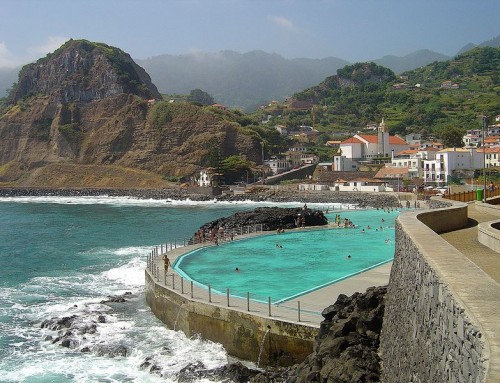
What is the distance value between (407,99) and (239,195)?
7629 cm

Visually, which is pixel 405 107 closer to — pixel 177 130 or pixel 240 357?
pixel 177 130

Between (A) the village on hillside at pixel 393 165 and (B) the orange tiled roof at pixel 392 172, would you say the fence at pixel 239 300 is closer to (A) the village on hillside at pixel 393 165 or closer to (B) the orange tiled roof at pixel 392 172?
(A) the village on hillside at pixel 393 165

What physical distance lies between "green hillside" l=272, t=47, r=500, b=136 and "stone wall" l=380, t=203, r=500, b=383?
95.2 m

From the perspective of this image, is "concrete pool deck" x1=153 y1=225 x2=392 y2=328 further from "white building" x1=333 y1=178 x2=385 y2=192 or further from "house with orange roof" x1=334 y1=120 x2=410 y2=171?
"house with orange roof" x1=334 y1=120 x2=410 y2=171

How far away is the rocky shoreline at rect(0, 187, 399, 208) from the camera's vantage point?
2600 inches

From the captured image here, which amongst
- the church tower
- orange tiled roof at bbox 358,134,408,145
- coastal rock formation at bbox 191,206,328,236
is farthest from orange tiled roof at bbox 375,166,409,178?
coastal rock formation at bbox 191,206,328,236

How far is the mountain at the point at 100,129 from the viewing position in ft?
368

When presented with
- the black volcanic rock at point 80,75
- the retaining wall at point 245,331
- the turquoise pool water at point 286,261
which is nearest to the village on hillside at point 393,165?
the turquoise pool water at point 286,261

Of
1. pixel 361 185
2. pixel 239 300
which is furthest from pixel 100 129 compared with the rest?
pixel 239 300

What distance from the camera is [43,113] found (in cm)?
13000

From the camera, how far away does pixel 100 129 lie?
123312 millimetres

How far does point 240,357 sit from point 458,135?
79022 mm

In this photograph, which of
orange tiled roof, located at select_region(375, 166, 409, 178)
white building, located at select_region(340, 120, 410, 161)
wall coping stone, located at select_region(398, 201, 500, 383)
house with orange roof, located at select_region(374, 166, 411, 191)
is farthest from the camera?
white building, located at select_region(340, 120, 410, 161)

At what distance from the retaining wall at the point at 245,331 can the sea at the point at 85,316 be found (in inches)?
14.1
